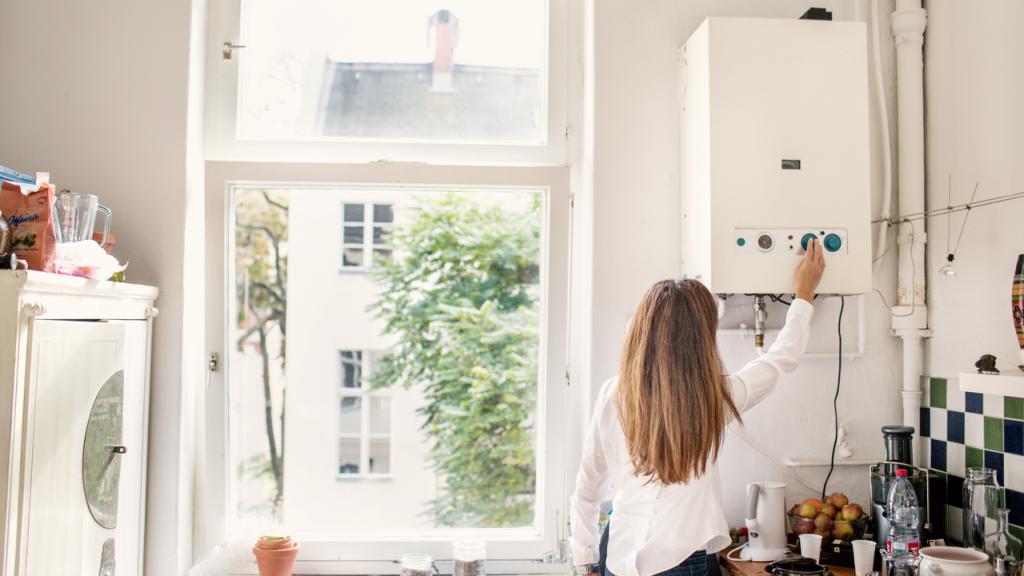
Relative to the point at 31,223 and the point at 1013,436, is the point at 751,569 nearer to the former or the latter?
the point at 1013,436

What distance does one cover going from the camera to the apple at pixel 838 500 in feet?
7.15

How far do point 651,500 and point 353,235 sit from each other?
1.24 m

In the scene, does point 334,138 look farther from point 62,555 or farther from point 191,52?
point 62,555

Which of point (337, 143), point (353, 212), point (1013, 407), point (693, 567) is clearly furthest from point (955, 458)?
point (337, 143)

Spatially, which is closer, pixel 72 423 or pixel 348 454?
pixel 72 423

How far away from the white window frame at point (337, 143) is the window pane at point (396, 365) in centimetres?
11

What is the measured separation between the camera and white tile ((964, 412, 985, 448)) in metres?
2.10

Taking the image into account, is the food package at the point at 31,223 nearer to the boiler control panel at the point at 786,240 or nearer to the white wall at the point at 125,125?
the white wall at the point at 125,125

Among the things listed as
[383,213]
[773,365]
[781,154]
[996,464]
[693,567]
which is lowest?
[693,567]

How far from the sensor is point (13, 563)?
5.09 feet

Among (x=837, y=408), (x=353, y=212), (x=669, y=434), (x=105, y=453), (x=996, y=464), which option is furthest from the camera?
(x=353, y=212)

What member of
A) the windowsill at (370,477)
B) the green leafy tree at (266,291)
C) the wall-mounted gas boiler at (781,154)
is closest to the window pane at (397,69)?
the green leafy tree at (266,291)

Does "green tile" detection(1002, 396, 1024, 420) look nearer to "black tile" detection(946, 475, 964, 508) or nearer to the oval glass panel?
"black tile" detection(946, 475, 964, 508)

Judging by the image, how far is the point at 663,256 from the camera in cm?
238
